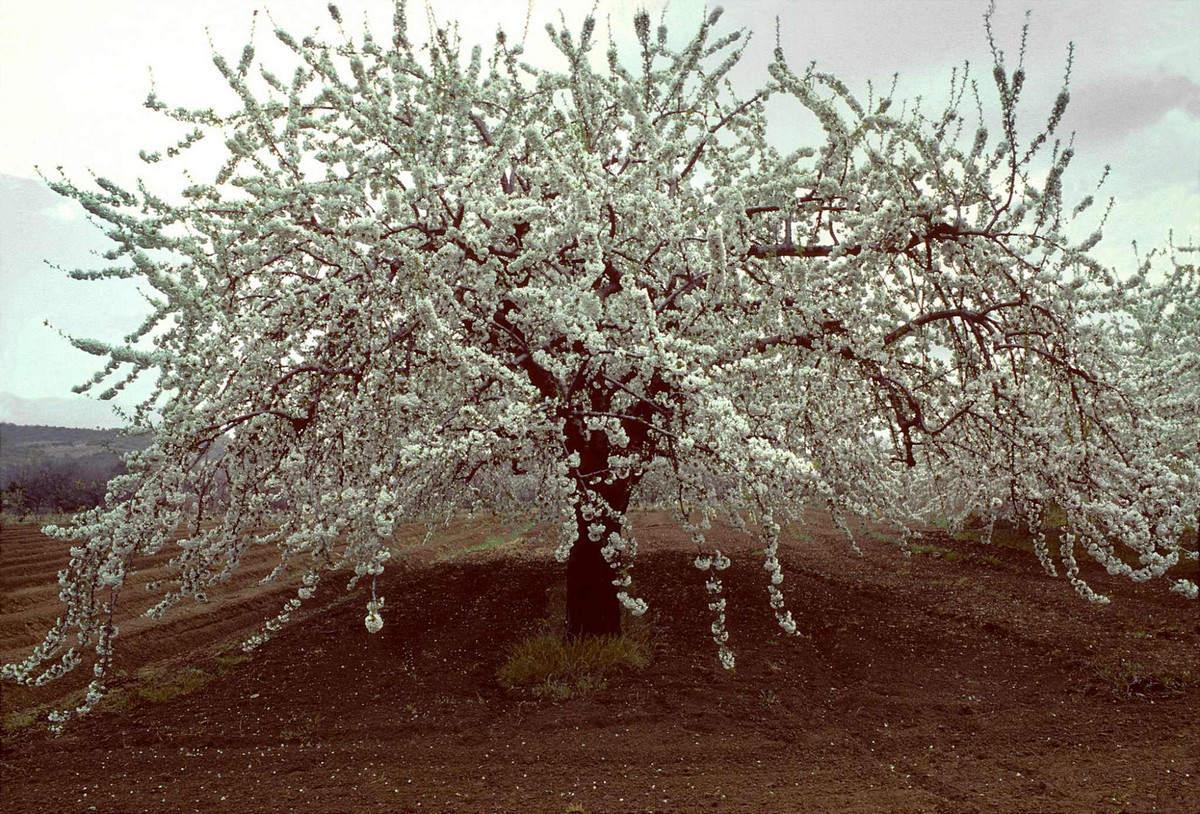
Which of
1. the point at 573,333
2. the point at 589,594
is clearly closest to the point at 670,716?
the point at 589,594

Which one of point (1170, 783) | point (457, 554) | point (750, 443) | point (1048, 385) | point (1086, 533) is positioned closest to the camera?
point (750, 443)

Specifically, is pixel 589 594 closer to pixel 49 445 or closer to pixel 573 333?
pixel 573 333

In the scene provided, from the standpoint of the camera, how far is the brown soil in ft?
19.2

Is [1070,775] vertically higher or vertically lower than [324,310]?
lower

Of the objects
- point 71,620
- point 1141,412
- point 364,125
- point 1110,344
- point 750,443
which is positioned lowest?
point 71,620

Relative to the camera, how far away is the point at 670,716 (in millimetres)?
6973

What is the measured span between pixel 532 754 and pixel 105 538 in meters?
3.96

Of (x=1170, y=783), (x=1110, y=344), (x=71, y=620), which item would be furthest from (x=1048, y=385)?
(x=71, y=620)

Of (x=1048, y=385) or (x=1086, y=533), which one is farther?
(x=1048, y=385)

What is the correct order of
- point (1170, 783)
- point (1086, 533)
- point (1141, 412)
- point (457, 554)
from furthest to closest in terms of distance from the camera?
point (457, 554) → point (1141, 412) → point (1086, 533) → point (1170, 783)

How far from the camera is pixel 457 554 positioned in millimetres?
16734

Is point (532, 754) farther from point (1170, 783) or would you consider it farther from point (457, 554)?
→ point (457, 554)

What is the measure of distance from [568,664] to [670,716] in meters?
1.42

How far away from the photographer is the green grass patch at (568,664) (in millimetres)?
7617
